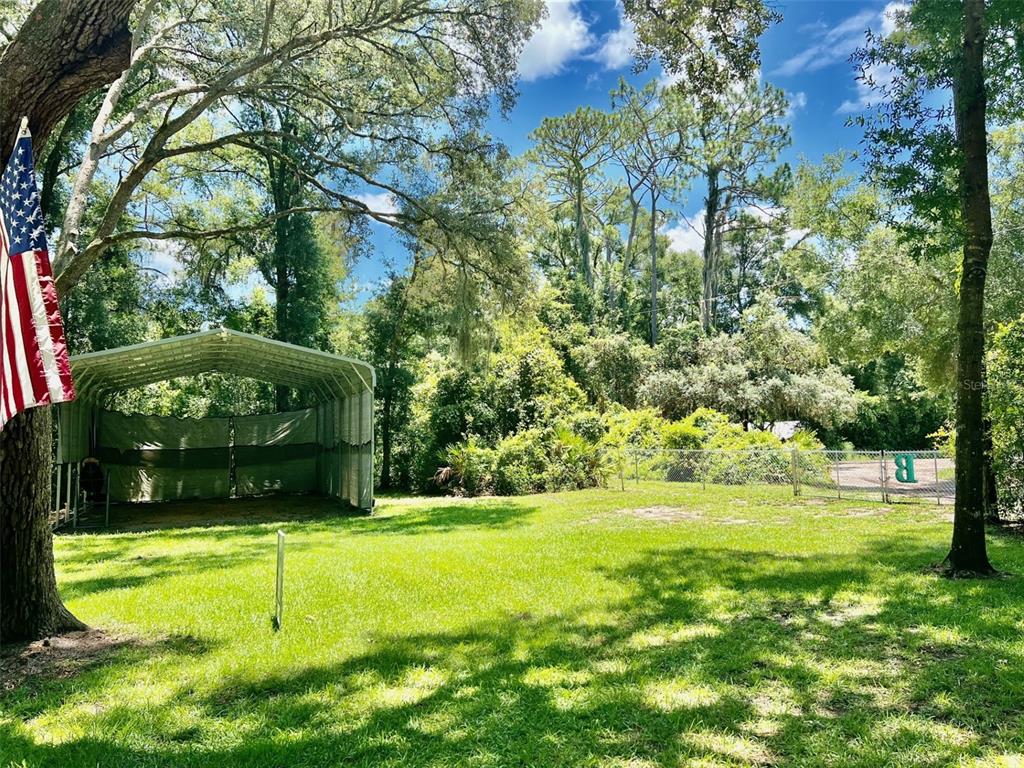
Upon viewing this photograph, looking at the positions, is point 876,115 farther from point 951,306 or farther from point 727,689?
point 951,306

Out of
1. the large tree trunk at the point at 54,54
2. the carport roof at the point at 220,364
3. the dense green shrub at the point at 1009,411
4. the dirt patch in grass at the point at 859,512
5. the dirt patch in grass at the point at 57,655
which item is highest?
the large tree trunk at the point at 54,54

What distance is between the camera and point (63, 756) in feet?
9.45

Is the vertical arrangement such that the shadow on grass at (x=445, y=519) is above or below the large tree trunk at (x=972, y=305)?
below

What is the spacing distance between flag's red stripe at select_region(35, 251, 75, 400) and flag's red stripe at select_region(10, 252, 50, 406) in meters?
0.05

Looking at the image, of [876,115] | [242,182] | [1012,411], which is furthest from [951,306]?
[242,182]

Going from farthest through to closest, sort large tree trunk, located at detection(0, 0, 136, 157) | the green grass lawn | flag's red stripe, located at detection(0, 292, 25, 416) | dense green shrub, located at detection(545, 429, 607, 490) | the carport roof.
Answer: dense green shrub, located at detection(545, 429, 607, 490)
the carport roof
large tree trunk, located at detection(0, 0, 136, 157)
the green grass lawn
flag's red stripe, located at detection(0, 292, 25, 416)

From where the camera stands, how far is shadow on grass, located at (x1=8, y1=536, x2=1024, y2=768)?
285 centimetres

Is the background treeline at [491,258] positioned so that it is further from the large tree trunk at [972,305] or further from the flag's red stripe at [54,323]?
the flag's red stripe at [54,323]

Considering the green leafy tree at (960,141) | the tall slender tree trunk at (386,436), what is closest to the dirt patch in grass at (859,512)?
the green leafy tree at (960,141)

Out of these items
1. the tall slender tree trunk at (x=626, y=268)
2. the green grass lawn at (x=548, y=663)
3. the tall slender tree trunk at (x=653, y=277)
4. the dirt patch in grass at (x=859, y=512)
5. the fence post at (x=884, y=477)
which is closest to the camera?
the green grass lawn at (x=548, y=663)

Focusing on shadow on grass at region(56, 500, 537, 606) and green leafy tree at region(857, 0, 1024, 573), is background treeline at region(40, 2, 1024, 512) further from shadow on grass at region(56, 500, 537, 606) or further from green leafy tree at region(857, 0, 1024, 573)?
shadow on grass at region(56, 500, 537, 606)

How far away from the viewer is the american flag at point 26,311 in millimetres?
2777

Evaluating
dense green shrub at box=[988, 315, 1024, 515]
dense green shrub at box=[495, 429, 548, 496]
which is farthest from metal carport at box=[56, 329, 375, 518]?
dense green shrub at box=[988, 315, 1024, 515]

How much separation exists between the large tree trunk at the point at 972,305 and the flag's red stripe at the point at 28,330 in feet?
24.2
